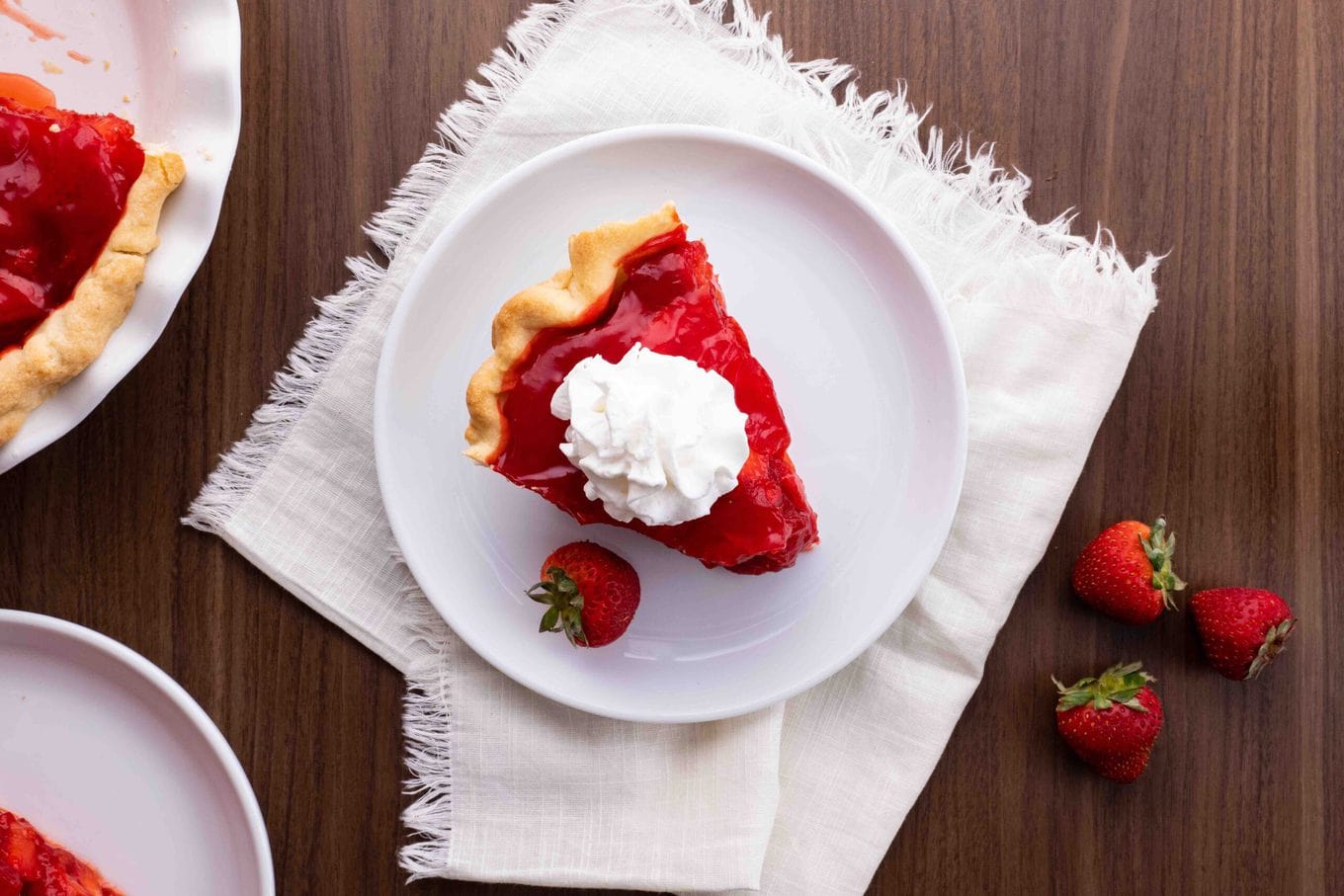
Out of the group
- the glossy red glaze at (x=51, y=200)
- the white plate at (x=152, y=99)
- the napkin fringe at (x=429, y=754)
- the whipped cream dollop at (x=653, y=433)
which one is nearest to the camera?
the whipped cream dollop at (x=653, y=433)

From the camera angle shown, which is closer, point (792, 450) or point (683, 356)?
point (683, 356)

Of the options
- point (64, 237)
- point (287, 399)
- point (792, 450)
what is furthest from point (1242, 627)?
point (64, 237)

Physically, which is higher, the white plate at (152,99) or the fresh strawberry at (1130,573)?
the white plate at (152,99)

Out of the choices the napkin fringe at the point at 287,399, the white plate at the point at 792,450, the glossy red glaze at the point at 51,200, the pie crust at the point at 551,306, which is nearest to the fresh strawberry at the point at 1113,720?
the white plate at the point at 792,450

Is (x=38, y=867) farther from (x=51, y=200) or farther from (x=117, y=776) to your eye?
(x=51, y=200)

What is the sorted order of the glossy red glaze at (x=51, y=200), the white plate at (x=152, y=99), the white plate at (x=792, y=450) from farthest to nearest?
the white plate at (x=792, y=450) → the white plate at (x=152, y=99) → the glossy red glaze at (x=51, y=200)

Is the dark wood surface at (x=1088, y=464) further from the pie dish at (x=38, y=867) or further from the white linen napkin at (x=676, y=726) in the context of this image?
the pie dish at (x=38, y=867)
